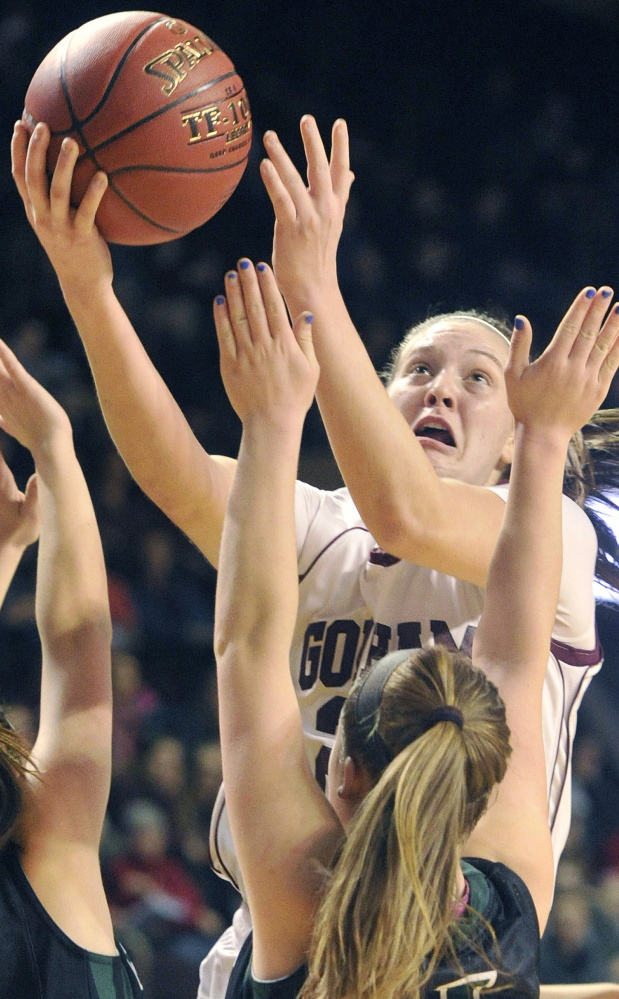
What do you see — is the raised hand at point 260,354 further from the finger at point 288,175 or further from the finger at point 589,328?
the finger at point 589,328

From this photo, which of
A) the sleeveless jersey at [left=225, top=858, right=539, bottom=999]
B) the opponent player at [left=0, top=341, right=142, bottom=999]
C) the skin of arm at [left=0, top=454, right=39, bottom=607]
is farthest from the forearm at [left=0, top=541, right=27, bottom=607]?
the sleeveless jersey at [left=225, top=858, right=539, bottom=999]

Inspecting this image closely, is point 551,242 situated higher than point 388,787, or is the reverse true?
point 551,242

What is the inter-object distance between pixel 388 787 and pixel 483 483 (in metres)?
1.25

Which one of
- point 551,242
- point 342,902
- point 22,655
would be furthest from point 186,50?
point 551,242

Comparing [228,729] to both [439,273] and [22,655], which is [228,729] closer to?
[22,655]

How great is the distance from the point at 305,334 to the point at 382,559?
0.75 metres

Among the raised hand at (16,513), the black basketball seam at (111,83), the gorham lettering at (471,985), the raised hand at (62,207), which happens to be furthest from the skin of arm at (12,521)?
the gorham lettering at (471,985)

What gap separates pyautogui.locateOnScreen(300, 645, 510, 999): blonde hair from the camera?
4.94 feet

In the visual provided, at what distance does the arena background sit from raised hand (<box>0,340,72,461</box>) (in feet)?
9.66

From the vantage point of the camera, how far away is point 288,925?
1.58m

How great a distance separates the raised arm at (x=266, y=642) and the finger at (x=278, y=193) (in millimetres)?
251

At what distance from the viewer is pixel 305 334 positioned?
181 cm

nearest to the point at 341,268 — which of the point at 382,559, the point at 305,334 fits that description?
the point at 382,559

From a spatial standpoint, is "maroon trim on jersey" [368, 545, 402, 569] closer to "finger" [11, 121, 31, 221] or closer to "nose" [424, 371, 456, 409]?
"nose" [424, 371, 456, 409]
